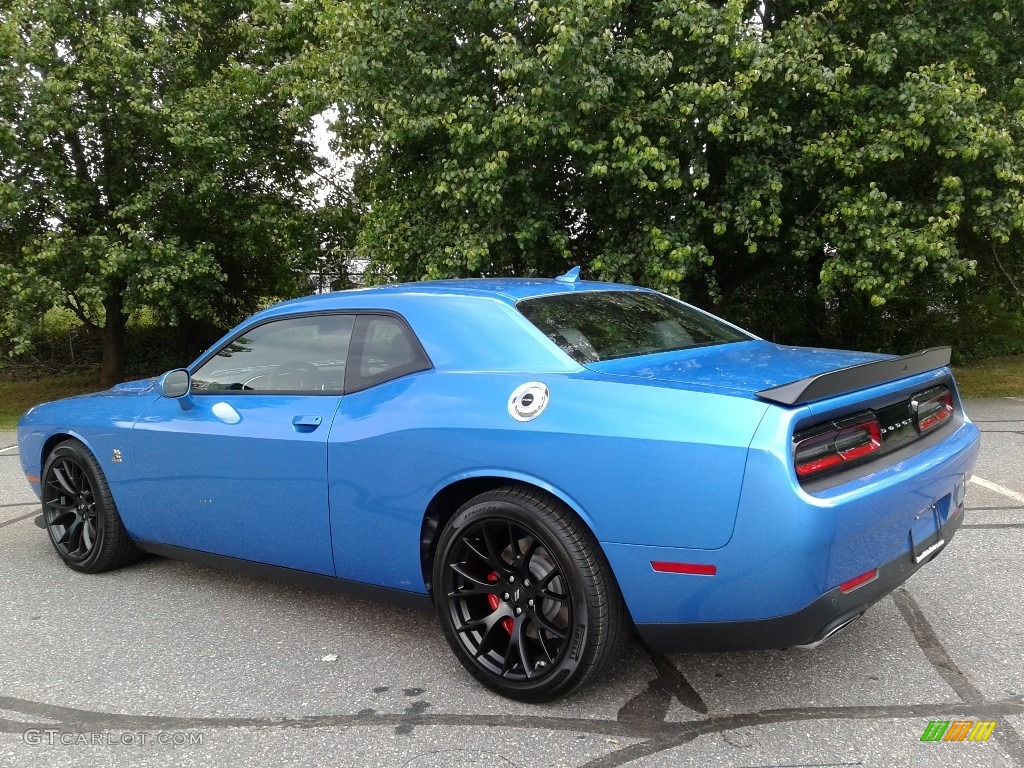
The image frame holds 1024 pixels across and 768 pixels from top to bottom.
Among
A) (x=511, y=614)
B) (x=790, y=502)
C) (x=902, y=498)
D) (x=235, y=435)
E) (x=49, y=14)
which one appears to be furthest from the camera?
(x=49, y=14)

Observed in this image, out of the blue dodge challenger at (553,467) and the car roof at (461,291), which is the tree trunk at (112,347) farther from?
the car roof at (461,291)

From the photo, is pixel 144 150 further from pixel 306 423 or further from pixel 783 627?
pixel 783 627

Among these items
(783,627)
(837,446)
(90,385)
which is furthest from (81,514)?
(90,385)

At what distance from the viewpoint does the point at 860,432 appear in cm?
283

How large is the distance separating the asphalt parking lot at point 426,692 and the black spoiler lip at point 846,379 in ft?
3.55

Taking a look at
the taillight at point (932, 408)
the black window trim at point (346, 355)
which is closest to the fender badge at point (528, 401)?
the black window trim at point (346, 355)

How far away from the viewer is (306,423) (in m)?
3.53

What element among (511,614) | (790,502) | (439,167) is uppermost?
(439,167)

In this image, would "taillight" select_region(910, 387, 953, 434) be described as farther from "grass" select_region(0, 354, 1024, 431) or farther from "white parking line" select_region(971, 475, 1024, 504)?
"grass" select_region(0, 354, 1024, 431)

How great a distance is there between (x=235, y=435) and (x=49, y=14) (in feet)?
37.6

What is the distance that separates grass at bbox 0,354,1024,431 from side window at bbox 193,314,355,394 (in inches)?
393

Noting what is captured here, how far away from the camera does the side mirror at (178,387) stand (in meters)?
4.01

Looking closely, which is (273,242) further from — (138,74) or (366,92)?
(366,92)

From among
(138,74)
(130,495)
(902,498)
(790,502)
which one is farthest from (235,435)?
(138,74)
